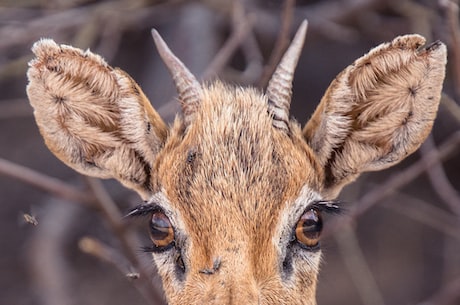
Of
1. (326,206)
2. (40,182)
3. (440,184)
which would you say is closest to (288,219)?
(326,206)

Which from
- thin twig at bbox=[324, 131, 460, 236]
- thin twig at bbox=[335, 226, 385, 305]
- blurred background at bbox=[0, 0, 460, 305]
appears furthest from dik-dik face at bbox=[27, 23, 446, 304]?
thin twig at bbox=[335, 226, 385, 305]

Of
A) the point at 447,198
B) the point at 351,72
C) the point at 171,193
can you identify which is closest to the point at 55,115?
the point at 171,193

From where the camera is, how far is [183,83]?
5.45m

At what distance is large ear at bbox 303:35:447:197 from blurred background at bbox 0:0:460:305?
1.91ft

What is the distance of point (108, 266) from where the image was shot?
37.7 ft

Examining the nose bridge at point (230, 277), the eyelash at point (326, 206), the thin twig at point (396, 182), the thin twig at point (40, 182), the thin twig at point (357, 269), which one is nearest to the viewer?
the nose bridge at point (230, 277)

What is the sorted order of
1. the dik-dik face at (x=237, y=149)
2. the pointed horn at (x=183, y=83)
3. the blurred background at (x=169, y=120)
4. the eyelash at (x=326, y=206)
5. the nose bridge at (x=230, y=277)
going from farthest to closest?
the blurred background at (x=169, y=120)
the pointed horn at (x=183, y=83)
the eyelash at (x=326, y=206)
the dik-dik face at (x=237, y=149)
the nose bridge at (x=230, y=277)

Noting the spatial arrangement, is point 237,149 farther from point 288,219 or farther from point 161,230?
point 161,230

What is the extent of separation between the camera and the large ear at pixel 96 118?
17.2 feet

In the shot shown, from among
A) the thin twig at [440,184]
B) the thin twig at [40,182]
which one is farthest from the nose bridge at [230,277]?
the thin twig at [440,184]

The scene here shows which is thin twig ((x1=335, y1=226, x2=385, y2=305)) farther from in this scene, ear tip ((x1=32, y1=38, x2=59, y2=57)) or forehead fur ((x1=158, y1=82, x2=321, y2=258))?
ear tip ((x1=32, y1=38, x2=59, y2=57))

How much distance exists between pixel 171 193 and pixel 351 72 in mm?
1212

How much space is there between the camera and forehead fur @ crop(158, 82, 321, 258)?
479cm

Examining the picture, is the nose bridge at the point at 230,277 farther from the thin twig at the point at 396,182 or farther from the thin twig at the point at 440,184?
the thin twig at the point at 440,184
